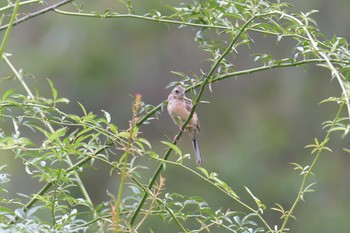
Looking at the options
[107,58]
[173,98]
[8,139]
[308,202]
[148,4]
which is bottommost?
[308,202]

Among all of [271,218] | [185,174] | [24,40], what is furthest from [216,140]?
[24,40]

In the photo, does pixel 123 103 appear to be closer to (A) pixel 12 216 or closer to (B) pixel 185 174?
(B) pixel 185 174

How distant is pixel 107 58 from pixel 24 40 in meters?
1.90

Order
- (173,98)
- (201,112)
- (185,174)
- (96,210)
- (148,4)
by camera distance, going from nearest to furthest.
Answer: (96,210)
(173,98)
(148,4)
(185,174)
(201,112)

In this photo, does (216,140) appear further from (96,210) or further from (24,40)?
(96,210)

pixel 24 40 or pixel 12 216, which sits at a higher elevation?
pixel 12 216

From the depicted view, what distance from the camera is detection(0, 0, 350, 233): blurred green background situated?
14.4m

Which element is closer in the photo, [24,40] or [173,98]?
[173,98]

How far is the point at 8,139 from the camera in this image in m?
2.42

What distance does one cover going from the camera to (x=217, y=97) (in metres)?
15.7

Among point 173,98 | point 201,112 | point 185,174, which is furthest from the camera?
point 201,112

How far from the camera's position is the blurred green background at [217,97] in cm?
1438

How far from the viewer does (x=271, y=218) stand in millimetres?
13602

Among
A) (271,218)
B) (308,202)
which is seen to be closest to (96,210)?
(271,218)
